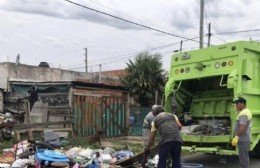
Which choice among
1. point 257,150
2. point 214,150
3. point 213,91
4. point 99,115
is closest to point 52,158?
point 214,150

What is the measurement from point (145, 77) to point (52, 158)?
1689 cm

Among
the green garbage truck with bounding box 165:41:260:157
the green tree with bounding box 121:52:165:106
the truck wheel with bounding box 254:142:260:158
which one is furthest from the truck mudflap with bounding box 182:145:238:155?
the green tree with bounding box 121:52:165:106

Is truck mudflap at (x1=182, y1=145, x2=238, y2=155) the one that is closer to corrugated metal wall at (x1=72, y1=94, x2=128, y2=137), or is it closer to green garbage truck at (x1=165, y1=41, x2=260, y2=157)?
green garbage truck at (x1=165, y1=41, x2=260, y2=157)

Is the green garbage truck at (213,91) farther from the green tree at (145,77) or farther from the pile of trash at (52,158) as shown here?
the green tree at (145,77)

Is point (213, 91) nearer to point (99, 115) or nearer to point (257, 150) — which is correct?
point (257, 150)

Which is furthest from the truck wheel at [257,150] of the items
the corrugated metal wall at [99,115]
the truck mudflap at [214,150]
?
the corrugated metal wall at [99,115]

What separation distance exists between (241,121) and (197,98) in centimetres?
404

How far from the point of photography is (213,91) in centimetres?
1189

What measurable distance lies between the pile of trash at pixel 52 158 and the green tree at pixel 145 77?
14152mm

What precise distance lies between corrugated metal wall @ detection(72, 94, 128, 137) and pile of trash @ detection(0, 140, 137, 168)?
18.5ft

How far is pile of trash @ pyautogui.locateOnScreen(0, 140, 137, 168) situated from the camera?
8953 millimetres

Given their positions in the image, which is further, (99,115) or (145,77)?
(145,77)

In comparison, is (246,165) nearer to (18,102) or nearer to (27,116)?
(27,116)

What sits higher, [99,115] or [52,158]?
[99,115]
